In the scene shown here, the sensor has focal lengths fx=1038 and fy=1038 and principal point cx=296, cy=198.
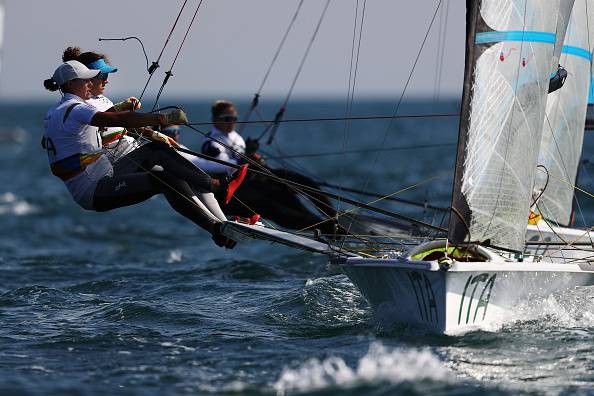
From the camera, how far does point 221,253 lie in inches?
495

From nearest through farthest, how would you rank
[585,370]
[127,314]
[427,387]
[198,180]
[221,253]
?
1. [427,387]
2. [585,370]
3. [198,180]
4. [127,314]
5. [221,253]

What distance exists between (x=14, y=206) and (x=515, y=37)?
14728 millimetres

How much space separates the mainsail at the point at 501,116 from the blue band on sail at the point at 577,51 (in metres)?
2.98

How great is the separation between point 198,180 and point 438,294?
1827 millimetres

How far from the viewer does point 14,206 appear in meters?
19.5

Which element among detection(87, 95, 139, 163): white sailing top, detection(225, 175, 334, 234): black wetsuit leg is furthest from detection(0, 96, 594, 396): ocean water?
detection(87, 95, 139, 163): white sailing top

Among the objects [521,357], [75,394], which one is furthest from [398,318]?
[75,394]

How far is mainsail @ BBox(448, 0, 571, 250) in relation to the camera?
628 cm

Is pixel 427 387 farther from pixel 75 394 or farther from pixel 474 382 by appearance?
pixel 75 394

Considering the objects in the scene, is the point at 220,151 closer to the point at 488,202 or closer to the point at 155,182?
the point at 155,182

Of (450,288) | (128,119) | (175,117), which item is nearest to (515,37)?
(450,288)

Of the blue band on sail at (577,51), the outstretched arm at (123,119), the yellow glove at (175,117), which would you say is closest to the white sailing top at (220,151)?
the outstretched arm at (123,119)

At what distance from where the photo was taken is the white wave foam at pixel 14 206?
1833 cm

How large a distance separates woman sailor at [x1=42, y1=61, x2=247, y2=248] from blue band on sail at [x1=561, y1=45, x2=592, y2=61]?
392 centimetres
